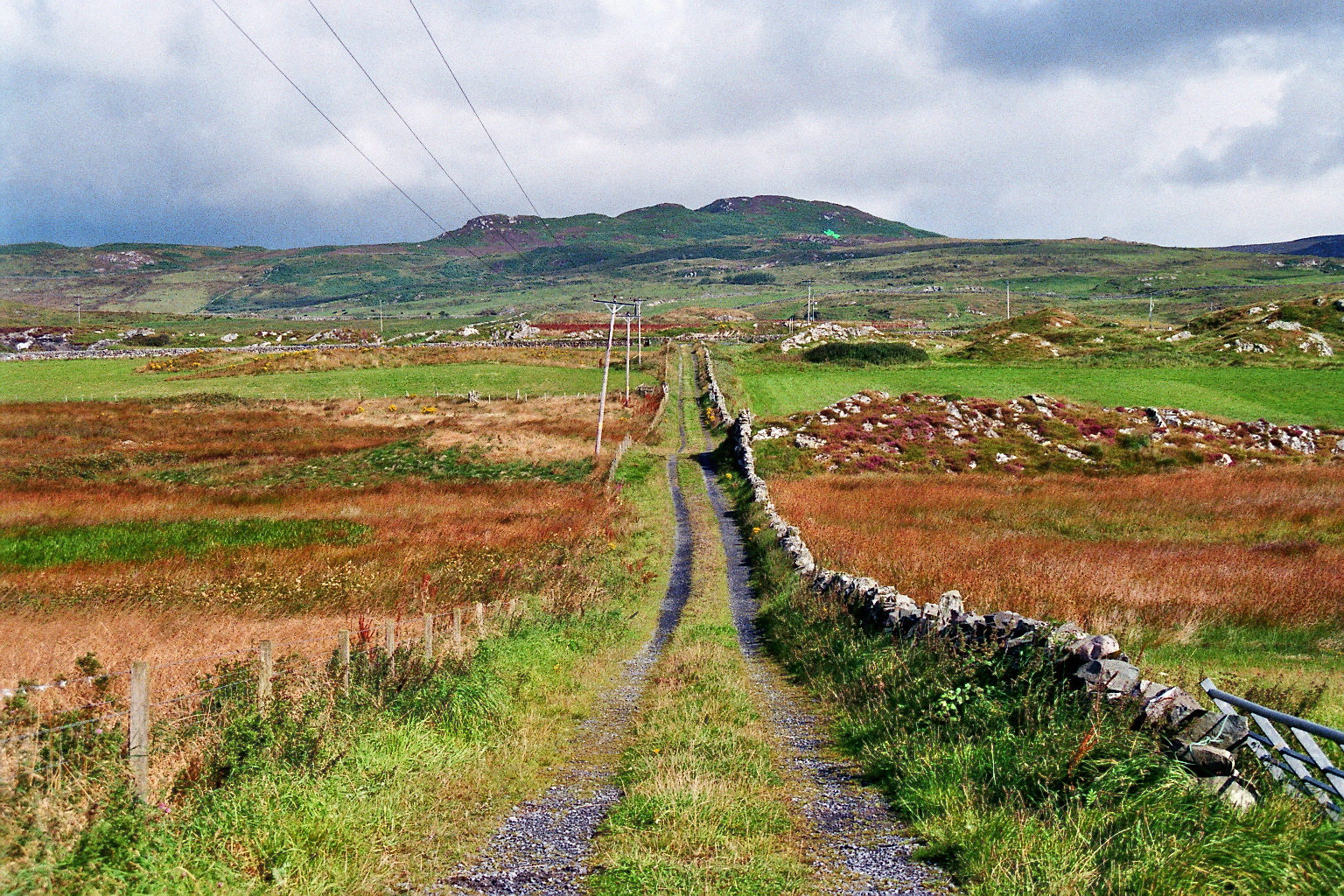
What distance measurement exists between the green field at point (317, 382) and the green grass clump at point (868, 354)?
22731 mm

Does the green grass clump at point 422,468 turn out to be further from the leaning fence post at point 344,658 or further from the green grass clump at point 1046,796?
the green grass clump at point 1046,796

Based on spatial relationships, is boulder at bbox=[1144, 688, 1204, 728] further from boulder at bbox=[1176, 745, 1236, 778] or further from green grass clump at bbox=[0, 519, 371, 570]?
green grass clump at bbox=[0, 519, 371, 570]

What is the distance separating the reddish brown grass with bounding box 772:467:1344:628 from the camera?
1576cm

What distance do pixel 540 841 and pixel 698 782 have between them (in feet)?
5.57

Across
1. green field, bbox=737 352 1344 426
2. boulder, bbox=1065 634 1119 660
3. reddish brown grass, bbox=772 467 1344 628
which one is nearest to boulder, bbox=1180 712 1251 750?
boulder, bbox=1065 634 1119 660

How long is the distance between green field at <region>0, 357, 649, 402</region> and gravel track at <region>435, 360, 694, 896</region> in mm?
77196

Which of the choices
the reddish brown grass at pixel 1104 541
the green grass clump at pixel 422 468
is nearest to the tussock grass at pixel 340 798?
the reddish brown grass at pixel 1104 541

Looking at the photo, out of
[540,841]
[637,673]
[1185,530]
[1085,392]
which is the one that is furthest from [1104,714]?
[1085,392]

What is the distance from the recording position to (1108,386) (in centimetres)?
7069

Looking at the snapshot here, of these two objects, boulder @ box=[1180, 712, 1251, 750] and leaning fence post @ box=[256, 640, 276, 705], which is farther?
leaning fence post @ box=[256, 640, 276, 705]

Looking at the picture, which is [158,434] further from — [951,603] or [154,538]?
[951,603]

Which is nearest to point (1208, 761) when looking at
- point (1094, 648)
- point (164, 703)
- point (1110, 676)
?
point (1110, 676)

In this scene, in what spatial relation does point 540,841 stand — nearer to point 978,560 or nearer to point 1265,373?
point 978,560

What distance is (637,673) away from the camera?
48.5ft
